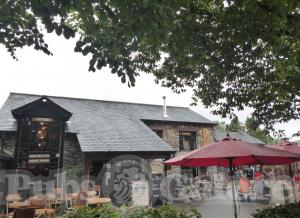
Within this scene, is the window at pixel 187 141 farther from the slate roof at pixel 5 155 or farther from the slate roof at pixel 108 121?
the slate roof at pixel 5 155

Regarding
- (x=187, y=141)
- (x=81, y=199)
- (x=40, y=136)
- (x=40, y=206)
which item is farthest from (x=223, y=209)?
(x=187, y=141)

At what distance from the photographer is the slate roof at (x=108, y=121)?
14.1 meters

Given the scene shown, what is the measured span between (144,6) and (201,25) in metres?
2.87

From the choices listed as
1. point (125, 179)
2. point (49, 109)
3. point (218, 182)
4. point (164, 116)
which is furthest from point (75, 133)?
point (218, 182)

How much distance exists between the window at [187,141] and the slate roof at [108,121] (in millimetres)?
1039

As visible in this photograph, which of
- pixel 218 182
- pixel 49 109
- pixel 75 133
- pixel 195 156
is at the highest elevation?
pixel 49 109

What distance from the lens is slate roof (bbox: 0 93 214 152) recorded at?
46.3 ft

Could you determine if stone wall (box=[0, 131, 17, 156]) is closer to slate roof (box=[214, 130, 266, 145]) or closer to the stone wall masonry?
the stone wall masonry

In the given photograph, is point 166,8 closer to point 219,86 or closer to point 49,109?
point 219,86

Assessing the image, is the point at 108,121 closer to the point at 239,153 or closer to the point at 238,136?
the point at 239,153

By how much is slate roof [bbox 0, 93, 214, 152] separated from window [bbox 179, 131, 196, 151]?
1.04 metres

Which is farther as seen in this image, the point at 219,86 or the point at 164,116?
the point at 164,116

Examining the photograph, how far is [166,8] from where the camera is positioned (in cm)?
312

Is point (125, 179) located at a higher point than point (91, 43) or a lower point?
lower
